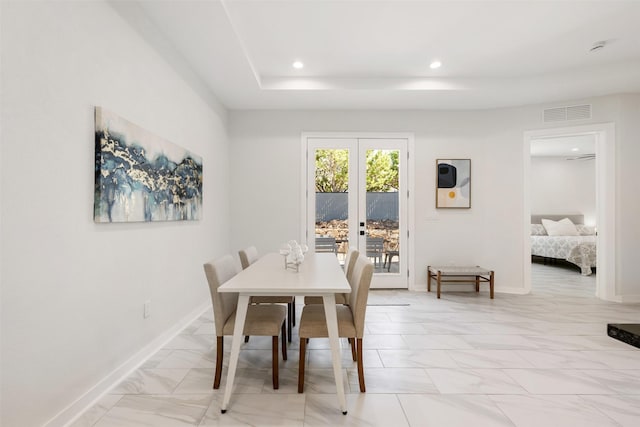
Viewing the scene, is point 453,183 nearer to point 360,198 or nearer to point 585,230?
point 360,198

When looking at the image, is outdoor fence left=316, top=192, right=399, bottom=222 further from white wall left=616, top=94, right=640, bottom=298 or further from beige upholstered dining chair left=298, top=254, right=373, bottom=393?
white wall left=616, top=94, right=640, bottom=298

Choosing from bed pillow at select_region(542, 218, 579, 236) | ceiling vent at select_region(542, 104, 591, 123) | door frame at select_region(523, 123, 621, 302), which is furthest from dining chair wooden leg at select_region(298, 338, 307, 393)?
bed pillow at select_region(542, 218, 579, 236)

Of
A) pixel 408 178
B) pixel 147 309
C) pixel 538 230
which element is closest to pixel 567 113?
pixel 408 178

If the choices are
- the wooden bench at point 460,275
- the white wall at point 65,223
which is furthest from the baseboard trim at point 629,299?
the white wall at point 65,223

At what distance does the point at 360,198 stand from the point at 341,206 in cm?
30

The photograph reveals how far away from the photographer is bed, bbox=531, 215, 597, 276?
19.0 feet

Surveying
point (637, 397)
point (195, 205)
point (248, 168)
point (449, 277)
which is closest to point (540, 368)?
point (637, 397)

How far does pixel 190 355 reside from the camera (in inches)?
95.5

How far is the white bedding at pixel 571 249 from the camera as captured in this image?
5.79 m

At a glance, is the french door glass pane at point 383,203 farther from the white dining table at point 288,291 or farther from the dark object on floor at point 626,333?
the white dining table at point 288,291

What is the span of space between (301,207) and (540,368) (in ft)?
10.3

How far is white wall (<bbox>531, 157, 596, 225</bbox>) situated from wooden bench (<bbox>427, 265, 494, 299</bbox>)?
4.49 metres

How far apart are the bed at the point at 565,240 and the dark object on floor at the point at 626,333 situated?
3.68 meters

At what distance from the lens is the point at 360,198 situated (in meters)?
4.50
